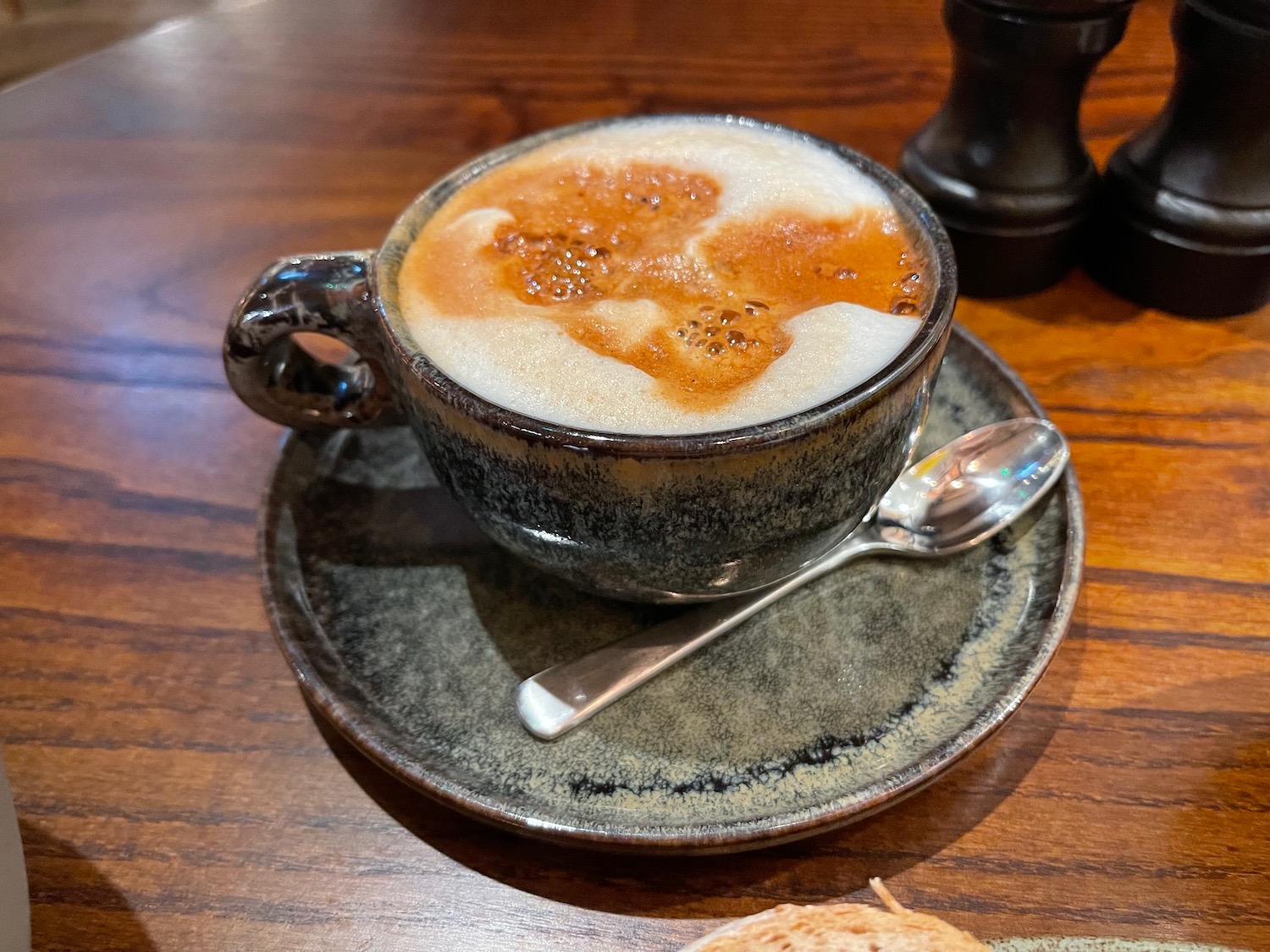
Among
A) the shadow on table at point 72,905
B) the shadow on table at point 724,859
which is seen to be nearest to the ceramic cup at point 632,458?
the shadow on table at point 724,859

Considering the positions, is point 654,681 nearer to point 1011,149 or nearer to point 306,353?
point 306,353

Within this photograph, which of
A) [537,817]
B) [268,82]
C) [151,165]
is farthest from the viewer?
[268,82]

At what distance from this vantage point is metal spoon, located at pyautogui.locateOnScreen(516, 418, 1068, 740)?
625 millimetres

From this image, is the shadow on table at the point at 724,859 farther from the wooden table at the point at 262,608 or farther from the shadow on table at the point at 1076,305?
the shadow on table at the point at 1076,305

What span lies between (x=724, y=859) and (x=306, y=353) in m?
0.49

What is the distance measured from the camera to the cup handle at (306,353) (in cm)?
67

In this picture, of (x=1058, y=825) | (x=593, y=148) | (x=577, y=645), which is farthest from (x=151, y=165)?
(x=1058, y=825)

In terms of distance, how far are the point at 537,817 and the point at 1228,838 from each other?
1.31ft

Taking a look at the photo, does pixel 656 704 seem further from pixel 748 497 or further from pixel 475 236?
pixel 475 236

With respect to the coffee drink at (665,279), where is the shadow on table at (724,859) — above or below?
below

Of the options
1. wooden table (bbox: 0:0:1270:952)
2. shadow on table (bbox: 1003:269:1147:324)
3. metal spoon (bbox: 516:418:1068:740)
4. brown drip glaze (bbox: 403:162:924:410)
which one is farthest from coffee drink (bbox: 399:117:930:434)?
shadow on table (bbox: 1003:269:1147:324)

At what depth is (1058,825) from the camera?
1.90ft

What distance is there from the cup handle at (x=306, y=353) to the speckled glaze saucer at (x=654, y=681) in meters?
0.08

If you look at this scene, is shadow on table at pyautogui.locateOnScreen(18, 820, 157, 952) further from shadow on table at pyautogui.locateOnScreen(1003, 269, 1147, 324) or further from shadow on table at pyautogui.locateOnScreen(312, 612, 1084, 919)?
shadow on table at pyautogui.locateOnScreen(1003, 269, 1147, 324)
